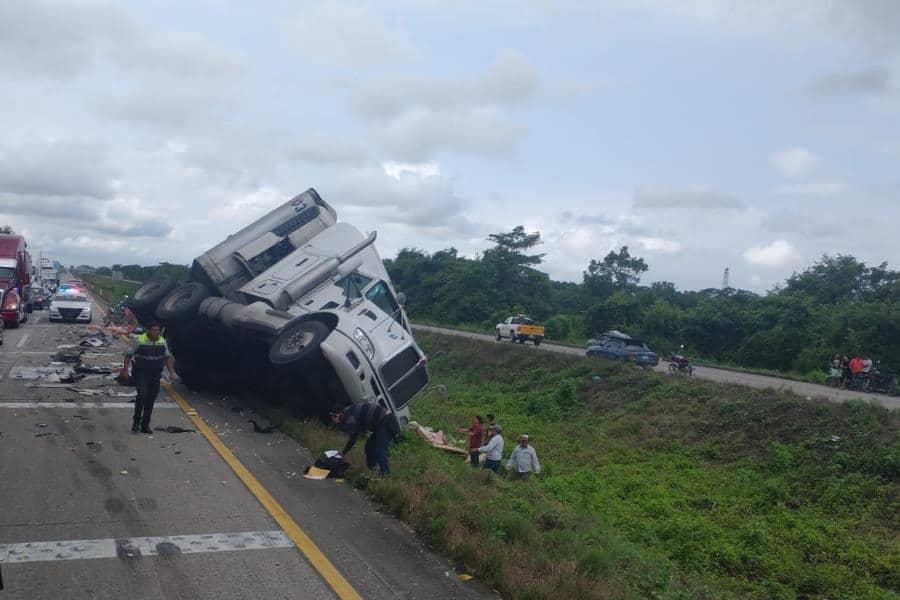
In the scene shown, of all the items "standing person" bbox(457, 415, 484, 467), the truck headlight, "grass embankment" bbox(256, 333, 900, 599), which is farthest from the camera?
"standing person" bbox(457, 415, 484, 467)

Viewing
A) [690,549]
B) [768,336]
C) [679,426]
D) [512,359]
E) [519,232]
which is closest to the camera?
[690,549]

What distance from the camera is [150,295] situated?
53.4 ft

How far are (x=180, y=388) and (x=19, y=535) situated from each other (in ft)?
32.4

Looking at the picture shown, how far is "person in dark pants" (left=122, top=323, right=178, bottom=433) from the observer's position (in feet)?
35.7

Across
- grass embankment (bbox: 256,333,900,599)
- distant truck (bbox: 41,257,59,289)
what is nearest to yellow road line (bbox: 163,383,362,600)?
grass embankment (bbox: 256,333,900,599)

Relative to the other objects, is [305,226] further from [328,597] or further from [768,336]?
[768,336]

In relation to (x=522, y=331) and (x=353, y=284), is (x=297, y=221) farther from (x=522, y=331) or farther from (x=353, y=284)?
(x=522, y=331)

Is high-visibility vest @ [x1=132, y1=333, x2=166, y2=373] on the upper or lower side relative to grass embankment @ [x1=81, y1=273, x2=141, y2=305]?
upper

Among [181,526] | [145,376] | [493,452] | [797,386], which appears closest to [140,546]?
[181,526]

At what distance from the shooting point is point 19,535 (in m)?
6.30

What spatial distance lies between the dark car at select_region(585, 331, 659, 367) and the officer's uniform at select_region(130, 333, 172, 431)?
21.2m

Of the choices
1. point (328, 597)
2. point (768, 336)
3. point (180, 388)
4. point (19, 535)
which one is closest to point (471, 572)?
point (328, 597)

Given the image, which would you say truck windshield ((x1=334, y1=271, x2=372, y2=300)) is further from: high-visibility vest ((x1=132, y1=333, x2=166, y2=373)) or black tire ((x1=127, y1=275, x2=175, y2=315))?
black tire ((x1=127, y1=275, x2=175, y2=315))

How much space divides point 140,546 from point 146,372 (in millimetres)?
5116
